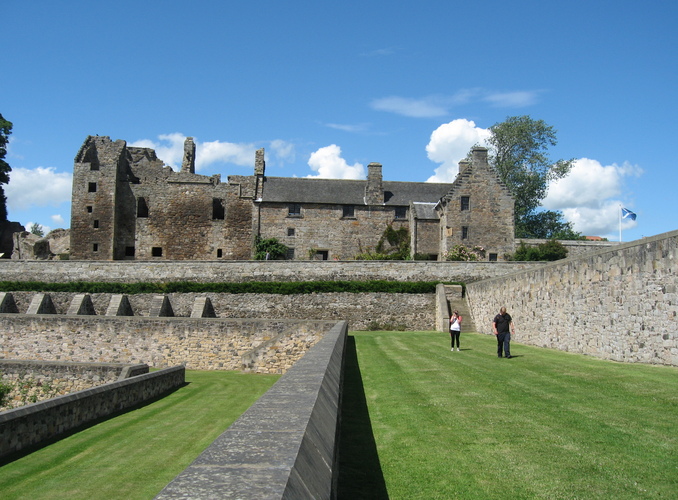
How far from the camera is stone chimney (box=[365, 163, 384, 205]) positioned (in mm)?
47594

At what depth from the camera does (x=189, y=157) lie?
5356cm

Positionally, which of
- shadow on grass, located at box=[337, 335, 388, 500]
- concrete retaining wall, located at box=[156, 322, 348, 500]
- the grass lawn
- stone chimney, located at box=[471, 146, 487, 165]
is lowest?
shadow on grass, located at box=[337, 335, 388, 500]

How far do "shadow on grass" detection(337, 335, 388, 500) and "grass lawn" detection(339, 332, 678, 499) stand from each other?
0.04 feet

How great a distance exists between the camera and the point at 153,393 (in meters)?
17.3

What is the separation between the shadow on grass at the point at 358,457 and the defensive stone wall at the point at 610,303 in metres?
7.62

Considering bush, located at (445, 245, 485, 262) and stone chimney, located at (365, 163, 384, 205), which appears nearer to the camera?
bush, located at (445, 245, 485, 262)

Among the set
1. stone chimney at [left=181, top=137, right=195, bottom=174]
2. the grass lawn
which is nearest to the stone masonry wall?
the grass lawn

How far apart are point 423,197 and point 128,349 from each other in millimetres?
30222

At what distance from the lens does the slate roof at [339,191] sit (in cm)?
4722

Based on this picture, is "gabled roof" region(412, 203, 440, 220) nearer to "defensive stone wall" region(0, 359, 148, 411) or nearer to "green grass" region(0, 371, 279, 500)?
"defensive stone wall" region(0, 359, 148, 411)

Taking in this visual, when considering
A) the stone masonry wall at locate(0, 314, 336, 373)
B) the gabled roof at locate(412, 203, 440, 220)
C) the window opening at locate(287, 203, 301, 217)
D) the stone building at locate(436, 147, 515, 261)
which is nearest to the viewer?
the stone masonry wall at locate(0, 314, 336, 373)

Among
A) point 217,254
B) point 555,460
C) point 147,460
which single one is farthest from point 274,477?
point 217,254

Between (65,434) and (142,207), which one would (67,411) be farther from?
(142,207)

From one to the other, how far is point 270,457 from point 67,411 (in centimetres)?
1151
